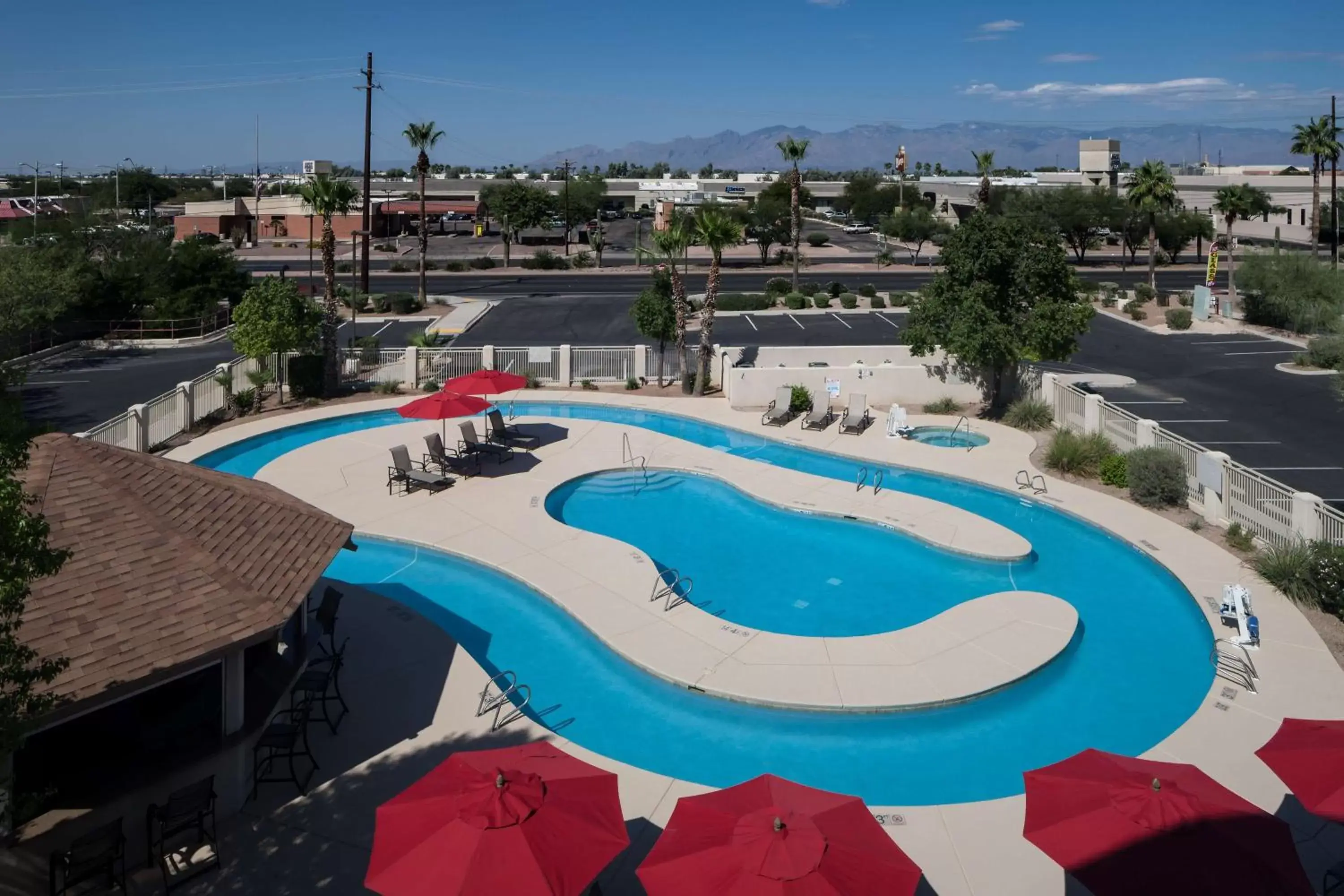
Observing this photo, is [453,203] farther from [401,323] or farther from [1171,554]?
[1171,554]

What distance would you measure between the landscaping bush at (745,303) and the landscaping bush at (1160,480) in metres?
33.2

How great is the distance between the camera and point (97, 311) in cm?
4538

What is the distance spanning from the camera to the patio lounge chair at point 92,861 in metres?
10.1

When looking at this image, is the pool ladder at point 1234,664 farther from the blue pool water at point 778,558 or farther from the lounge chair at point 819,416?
the lounge chair at point 819,416

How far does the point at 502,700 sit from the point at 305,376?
70.3 feet

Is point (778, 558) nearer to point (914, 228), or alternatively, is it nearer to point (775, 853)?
point (775, 853)

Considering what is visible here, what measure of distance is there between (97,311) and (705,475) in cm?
3340

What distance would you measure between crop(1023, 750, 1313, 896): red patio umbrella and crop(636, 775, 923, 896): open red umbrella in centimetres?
151

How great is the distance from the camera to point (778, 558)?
835 inches

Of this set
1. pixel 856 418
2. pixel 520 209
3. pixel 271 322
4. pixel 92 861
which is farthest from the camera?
pixel 520 209

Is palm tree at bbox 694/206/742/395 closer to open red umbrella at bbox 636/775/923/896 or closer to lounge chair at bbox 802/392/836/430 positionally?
lounge chair at bbox 802/392/836/430

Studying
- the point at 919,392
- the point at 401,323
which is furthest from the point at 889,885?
the point at 401,323

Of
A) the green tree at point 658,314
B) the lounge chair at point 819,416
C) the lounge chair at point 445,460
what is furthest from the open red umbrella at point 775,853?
the green tree at point 658,314

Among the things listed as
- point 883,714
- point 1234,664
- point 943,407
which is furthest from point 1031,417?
point 883,714
